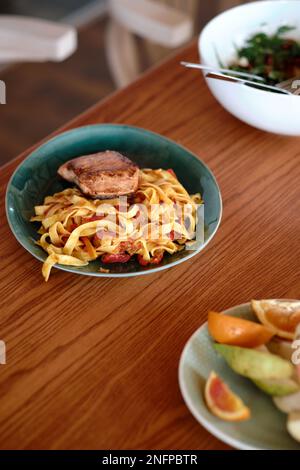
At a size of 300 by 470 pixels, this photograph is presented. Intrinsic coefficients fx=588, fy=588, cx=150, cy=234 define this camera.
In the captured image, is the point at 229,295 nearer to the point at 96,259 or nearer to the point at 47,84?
the point at 96,259

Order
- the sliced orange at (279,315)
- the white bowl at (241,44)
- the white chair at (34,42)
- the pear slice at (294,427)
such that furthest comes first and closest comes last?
the white chair at (34,42), the white bowl at (241,44), the sliced orange at (279,315), the pear slice at (294,427)

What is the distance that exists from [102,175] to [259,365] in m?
0.47

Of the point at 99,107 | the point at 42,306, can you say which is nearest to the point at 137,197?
the point at 42,306

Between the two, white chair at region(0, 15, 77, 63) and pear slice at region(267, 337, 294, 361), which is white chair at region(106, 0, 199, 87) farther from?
pear slice at region(267, 337, 294, 361)

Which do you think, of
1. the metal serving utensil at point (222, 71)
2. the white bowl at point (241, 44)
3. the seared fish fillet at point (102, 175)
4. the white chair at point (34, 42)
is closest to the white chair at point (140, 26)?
the white chair at point (34, 42)

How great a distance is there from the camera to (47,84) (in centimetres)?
291

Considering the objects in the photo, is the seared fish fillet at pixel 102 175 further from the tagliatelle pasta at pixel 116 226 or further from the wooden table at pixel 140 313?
the wooden table at pixel 140 313

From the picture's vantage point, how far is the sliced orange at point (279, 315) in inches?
34.5

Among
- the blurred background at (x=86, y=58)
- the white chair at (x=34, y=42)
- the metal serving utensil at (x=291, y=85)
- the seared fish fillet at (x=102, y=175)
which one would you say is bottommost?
the blurred background at (x=86, y=58)

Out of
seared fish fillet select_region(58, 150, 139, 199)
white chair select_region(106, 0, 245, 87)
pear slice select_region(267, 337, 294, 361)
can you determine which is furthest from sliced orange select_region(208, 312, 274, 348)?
white chair select_region(106, 0, 245, 87)

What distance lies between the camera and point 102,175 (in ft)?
3.57

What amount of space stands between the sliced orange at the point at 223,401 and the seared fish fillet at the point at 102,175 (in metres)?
0.42

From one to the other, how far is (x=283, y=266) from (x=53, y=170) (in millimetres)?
495

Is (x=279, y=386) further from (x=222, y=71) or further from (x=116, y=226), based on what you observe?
(x=222, y=71)
